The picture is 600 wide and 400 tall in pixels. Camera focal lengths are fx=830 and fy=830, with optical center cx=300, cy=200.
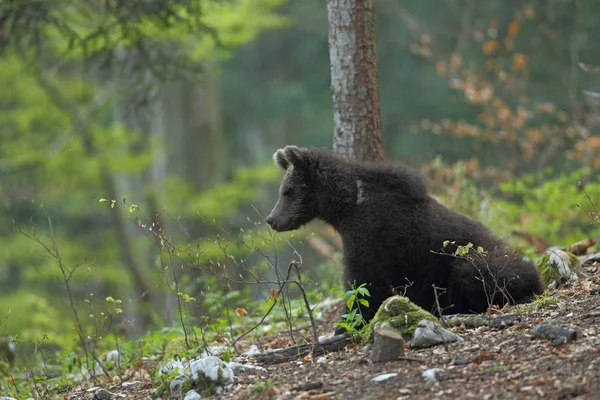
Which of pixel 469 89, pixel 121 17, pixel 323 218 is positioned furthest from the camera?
pixel 469 89

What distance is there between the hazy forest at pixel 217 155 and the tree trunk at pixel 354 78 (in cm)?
15

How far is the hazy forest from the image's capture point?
8.56 meters

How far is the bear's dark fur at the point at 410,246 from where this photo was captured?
743cm

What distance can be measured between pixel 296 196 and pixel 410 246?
132 centimetres

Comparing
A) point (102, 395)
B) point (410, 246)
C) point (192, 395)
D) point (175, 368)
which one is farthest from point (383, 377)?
point (102, 395)

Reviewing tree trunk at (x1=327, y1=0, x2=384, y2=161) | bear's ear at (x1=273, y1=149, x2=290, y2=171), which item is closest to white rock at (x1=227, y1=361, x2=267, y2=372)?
bear's ear at (x1=273, y1=149, x2=290, y2=171)

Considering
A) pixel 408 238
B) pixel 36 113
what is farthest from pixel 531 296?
pixel 36 113

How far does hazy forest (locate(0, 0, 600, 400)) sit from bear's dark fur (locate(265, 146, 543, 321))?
2.37 ft

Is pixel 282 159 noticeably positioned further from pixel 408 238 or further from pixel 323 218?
pixel 408 238

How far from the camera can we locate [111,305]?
9000mm

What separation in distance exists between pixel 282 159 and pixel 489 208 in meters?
4.61

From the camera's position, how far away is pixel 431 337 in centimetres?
611

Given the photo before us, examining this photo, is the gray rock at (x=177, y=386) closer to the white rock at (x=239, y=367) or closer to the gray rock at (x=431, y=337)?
the white rock at (x=239, y=367)

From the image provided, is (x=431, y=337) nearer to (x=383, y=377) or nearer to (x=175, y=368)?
(x=383, y=377)
